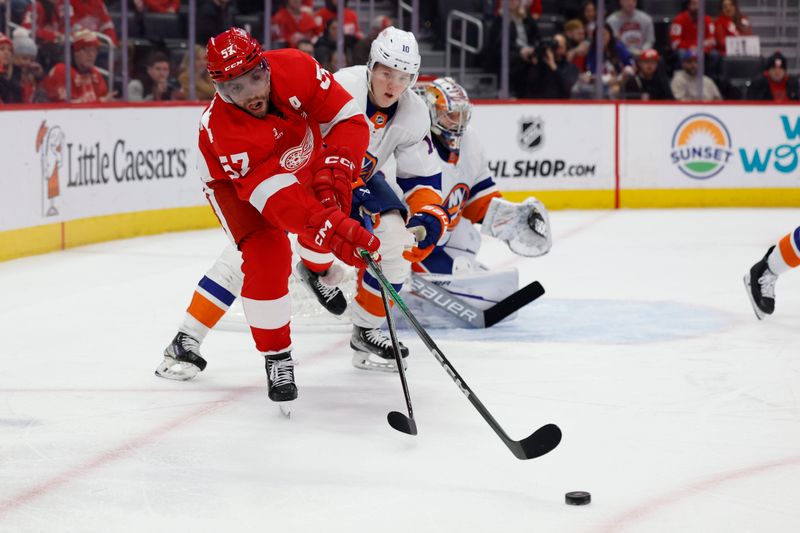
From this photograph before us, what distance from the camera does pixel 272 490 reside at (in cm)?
245

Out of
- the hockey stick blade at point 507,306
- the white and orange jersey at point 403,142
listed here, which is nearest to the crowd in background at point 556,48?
the hockey stick blade at point 507,306

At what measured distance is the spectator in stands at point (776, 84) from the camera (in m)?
8.38

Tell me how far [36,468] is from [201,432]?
428 millimetres

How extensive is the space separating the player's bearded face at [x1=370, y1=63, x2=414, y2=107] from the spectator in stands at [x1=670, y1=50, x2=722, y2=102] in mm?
5324

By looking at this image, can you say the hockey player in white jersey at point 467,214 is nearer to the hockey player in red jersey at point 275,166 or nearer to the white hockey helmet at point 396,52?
the white hockey helmet at point 396,52

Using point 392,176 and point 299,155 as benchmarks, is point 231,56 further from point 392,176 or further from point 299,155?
point 392,176

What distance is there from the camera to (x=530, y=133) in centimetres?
812

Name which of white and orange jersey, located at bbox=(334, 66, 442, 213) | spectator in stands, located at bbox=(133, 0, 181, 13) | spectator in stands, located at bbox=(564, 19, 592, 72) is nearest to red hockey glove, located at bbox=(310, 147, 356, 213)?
white and orange jersey, located at bbox=(334, 66, 442, 213)

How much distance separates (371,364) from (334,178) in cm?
83

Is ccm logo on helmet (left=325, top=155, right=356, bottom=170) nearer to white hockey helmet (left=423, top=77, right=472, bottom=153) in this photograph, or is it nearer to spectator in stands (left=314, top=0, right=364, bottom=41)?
white hockey helmet (left=423, top=77, right=472, bottom=153)

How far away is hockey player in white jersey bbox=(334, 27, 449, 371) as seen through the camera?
11.1 ft

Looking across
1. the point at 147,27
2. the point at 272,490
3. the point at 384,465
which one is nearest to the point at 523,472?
the point at 384,465

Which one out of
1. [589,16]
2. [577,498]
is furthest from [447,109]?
[589,16]

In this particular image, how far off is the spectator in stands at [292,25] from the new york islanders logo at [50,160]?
228cm
